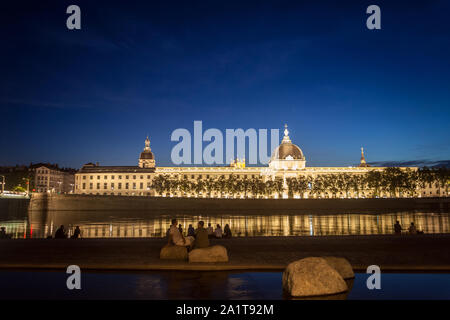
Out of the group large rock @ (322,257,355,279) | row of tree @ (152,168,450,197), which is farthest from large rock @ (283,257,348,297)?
row of tree @ (152,168,450,197)

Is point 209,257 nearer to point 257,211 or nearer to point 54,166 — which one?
point 257,211

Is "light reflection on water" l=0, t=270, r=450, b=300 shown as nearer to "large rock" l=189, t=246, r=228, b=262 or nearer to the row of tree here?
"large rock" l=189, t=246, r=228, b=262

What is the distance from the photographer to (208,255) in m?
14.6

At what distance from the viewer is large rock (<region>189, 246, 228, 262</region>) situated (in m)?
14.4

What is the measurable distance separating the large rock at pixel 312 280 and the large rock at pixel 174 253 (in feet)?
18.4

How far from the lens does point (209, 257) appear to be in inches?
573

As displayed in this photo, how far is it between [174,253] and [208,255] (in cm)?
150

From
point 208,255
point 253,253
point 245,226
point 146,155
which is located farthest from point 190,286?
point 146,155

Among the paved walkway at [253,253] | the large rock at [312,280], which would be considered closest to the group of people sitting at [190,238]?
the paved walkway at [253,253]

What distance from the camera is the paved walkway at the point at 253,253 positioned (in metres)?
14.4

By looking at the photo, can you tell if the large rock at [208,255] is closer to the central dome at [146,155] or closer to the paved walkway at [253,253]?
the paved walkway at [253,253]

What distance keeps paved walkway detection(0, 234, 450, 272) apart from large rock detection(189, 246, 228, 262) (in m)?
0.30

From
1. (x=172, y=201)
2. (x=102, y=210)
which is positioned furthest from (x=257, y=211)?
(x=102, y=210)
